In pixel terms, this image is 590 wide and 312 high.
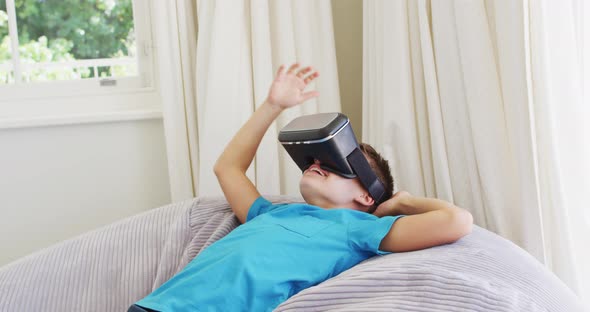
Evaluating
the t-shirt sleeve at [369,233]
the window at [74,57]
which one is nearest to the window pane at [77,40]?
the window at [74,57]

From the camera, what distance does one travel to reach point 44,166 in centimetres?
246

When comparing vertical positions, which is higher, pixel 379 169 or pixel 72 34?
pixel 72 34

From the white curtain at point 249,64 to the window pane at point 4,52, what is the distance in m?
0.74

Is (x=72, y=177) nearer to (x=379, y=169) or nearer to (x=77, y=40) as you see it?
(x=77, y=40)

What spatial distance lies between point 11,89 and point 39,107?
126mm

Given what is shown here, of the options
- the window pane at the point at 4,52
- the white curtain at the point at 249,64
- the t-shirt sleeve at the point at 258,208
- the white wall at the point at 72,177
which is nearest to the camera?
the t-shirt sleeve at the point at 258,208

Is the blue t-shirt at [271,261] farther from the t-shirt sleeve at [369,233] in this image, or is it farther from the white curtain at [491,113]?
the white curtain at [491,113]

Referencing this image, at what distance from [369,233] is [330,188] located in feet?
0.55

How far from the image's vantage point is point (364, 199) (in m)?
1.56

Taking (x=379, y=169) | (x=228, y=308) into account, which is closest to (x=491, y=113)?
(x=379, y=169)

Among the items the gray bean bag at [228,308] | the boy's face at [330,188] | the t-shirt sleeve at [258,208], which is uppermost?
the boy's face at [330,188]

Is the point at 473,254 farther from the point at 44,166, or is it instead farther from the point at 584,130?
the point at 44,166

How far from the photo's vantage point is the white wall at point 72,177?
2.45 metres

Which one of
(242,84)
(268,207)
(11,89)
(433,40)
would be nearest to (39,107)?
(11,89)
